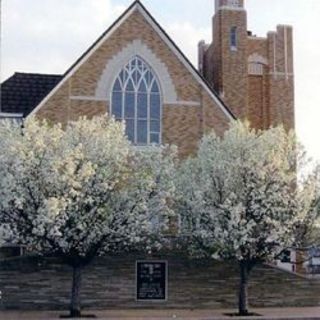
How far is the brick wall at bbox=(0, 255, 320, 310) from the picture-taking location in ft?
90.2

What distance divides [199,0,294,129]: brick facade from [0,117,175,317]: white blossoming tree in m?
13.8

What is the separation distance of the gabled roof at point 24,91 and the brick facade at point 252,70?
933 centimetres

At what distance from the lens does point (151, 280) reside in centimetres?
2895

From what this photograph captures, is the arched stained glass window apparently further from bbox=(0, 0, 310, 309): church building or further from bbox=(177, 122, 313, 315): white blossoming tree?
bbox=(177, 122, 313, 315): white blossoming tree

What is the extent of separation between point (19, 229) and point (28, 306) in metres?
4.33

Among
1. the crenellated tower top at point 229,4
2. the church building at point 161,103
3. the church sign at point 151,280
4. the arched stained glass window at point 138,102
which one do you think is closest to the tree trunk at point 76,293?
the church building at point 161,103

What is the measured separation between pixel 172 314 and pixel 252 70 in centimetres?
1945

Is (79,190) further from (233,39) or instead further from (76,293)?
(233,39)

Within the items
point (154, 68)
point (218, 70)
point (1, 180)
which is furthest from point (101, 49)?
point (1, 180)

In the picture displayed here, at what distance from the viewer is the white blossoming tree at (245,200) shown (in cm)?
2558

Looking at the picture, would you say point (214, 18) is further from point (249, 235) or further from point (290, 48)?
point (249, 235)

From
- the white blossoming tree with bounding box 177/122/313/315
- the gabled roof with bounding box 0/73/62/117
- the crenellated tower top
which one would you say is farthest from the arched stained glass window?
the crenellated tower top

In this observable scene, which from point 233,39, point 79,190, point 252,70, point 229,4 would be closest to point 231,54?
point 233,39

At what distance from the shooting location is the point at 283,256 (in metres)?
27.4
